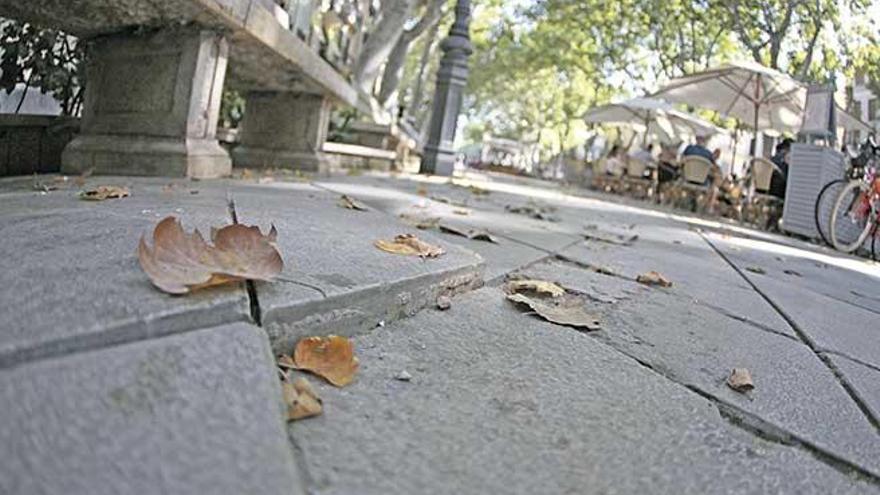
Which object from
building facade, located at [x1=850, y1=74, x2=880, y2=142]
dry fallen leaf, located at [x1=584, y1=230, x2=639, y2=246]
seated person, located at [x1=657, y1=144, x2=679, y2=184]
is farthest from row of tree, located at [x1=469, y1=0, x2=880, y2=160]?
dry fallen leaf, located at [x1=584, y1=230, x2=639, y2=246]

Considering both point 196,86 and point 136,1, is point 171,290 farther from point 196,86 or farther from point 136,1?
point 196,86

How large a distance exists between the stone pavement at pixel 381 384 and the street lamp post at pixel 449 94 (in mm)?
6515

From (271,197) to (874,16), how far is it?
1043 cm

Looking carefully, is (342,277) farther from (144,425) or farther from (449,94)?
(449,94)

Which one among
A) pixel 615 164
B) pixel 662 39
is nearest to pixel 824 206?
pixel 615 164

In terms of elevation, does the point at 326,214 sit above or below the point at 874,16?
below

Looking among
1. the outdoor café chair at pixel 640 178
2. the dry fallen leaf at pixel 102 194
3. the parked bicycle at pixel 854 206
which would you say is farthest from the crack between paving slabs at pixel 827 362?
the outdoor café chair at pixel 640 178

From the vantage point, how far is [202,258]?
0.97m

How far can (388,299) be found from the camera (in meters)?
1.20

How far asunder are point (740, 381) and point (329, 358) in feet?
2.63

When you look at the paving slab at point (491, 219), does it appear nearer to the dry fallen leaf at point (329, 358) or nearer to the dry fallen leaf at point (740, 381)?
the dry fallen leaf at point (740, 381)

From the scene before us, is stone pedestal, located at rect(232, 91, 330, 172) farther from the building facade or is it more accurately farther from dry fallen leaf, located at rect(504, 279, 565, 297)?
the building facade

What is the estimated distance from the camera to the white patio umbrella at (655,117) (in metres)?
14.3

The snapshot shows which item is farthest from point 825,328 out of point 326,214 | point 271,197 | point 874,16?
point 874,16
